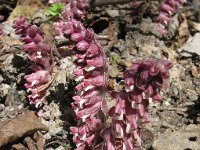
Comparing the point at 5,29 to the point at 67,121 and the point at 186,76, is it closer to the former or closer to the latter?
the point at 67,121

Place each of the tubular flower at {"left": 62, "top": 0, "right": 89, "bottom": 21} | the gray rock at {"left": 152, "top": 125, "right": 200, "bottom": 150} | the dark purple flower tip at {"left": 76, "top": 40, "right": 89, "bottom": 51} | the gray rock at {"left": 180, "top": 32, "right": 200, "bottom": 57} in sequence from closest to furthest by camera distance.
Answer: the dark purple flower tip at {"left": 76, "top": 40, "right": 89, "bottom": 51}, the gray rock at {"left": 152, "top": 125, "right": 200, "bottom": 150}, the tubular flower at {"left": 62, "top": 0, "right": 89, "bottom": 21}, the gray rock at {"left": 180, "top": 32, "right": 200, "bottom": 57}

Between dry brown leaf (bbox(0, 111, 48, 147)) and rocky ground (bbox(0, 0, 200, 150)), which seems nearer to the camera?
dry brown leaf (bbox(0, 111, 48, 147))

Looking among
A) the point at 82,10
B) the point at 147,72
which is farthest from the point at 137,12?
the point at 147,72

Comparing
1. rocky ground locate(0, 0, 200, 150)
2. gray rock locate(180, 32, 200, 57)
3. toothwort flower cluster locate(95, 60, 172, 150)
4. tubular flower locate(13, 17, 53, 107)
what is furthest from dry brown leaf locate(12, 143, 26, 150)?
gray rock locate(180, 32, 200, 57)

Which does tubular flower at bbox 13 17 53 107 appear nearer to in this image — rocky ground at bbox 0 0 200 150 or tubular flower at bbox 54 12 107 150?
rocky ground at bbox 0 0 200 150

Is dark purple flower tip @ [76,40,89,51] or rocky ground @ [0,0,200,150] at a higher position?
dark purple flower tip @ [76,40,89,51]

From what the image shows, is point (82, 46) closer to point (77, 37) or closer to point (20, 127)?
point (77, 37)

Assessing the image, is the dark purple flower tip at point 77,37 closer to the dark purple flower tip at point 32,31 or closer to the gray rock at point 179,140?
the dark purple flower tip at point 32,31

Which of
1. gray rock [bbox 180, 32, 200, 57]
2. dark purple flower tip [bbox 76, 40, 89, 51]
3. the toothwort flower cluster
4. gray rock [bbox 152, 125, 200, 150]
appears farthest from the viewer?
gray rock [bbox 180, 32, 200, 57]
